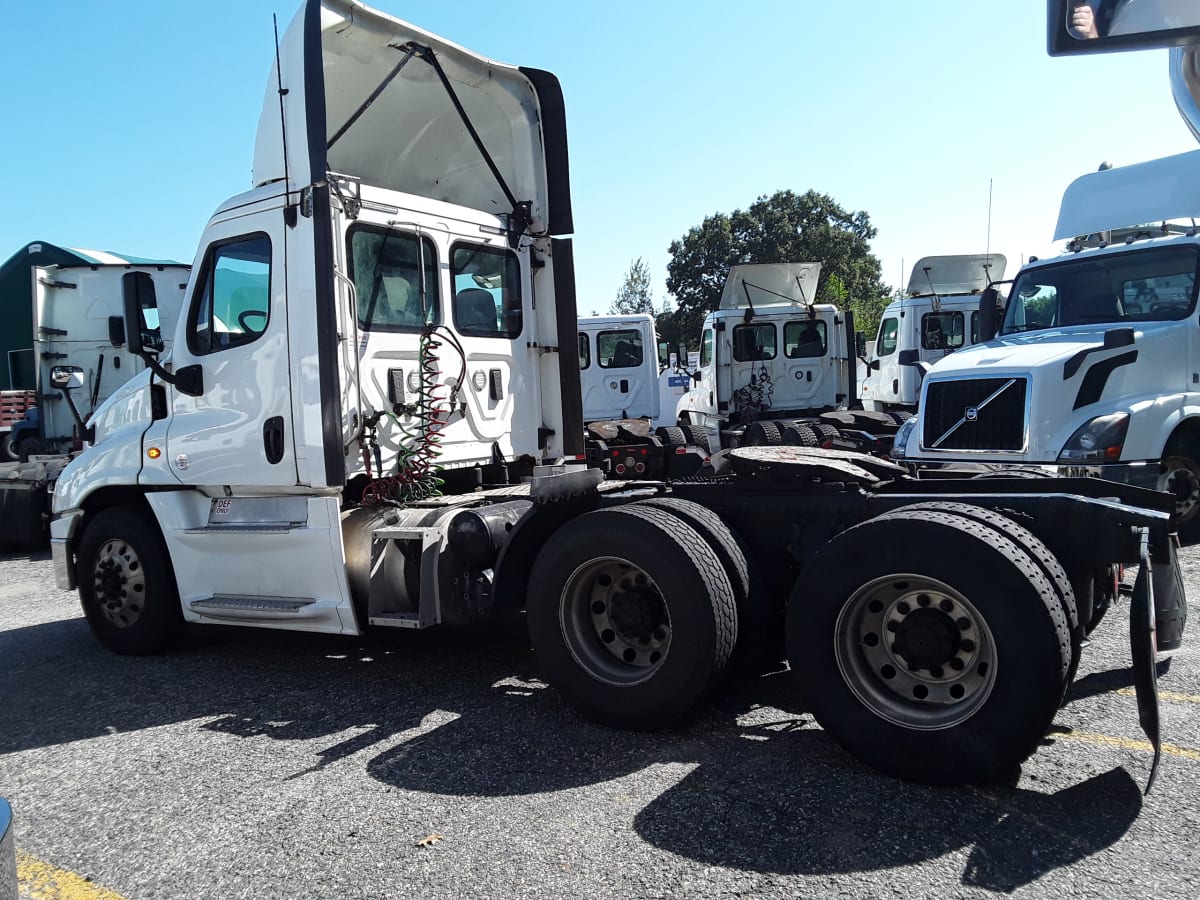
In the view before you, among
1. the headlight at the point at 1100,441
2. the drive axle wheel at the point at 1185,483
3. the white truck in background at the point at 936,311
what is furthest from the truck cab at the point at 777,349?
the headlight at the point at 1100,441

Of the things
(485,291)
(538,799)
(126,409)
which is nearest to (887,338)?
(485,291)

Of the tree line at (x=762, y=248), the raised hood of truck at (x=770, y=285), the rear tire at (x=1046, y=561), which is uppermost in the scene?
the tree line at (x=762, y=248)

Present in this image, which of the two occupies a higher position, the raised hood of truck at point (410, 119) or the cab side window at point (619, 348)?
the raised hood of truck at point (410, 119)

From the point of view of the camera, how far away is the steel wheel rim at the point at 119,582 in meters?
6.38

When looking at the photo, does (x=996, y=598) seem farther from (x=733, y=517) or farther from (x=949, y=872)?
(x=733, y=517)

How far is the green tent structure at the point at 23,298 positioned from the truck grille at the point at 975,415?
10983 mm

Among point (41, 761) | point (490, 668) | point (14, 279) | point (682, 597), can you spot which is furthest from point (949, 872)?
point (14, 279)

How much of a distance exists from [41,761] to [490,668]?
233 cm

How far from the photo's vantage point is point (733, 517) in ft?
15.7

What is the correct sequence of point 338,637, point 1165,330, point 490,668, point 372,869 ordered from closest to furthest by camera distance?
point 372,869, point 490,668, point 338,637, point 1165,330

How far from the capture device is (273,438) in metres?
5.66

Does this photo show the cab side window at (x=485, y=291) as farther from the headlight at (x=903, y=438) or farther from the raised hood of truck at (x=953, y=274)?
the raised hood of truck at (x=953, y=274)

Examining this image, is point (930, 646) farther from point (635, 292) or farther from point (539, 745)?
point (635, 292)

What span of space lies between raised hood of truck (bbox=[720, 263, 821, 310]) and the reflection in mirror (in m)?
12.0
